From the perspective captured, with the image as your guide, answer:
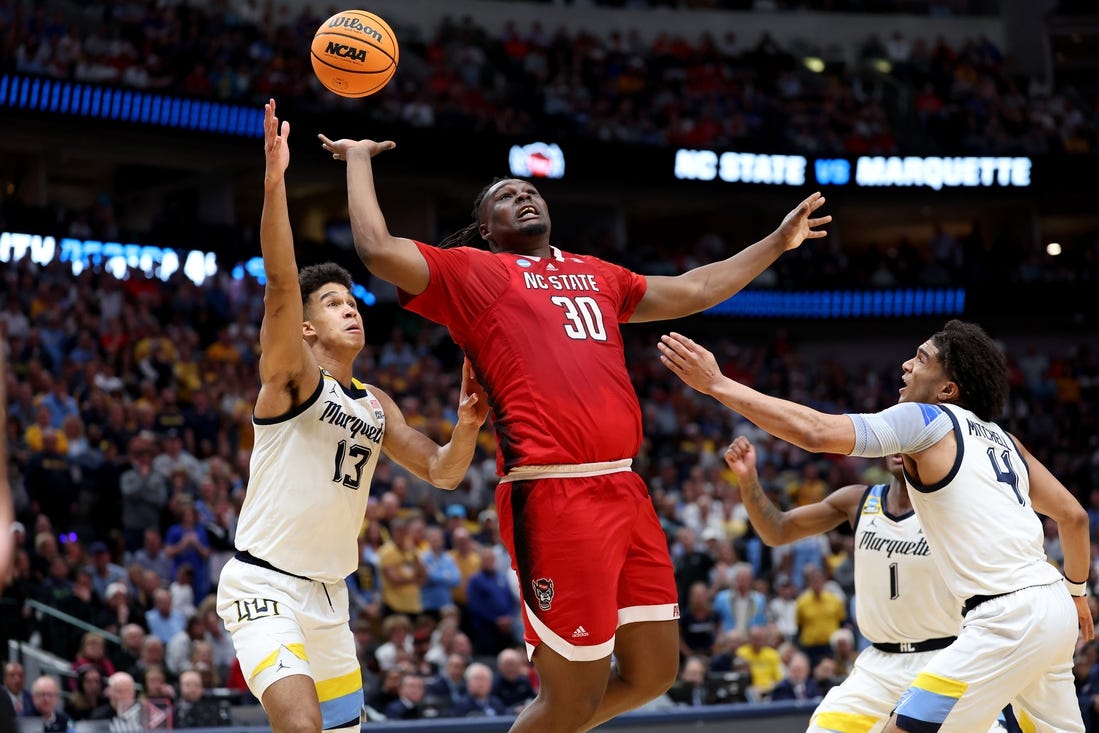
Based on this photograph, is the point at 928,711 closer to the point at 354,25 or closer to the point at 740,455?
the point at 740,455

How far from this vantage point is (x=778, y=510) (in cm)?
754

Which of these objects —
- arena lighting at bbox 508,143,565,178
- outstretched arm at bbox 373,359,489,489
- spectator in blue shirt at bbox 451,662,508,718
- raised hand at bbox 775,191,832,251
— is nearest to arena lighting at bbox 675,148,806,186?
arena lighting at bbox 508,143,565,178

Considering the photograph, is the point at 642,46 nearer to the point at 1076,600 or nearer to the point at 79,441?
the point at 79,441

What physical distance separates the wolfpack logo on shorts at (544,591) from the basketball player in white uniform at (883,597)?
5.67 feet

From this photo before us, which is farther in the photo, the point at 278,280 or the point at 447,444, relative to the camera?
the point at 447,444

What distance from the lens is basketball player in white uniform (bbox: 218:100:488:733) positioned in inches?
219

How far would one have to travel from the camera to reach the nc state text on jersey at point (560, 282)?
5.91 m

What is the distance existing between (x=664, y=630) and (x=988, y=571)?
1.44m

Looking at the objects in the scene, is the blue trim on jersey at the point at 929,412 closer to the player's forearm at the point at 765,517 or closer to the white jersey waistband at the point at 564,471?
Result: the white jersey waistband at the point at 564,471

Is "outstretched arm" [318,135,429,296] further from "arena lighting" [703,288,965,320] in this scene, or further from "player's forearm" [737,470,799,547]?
"arena lighting" [703,288,965,320]

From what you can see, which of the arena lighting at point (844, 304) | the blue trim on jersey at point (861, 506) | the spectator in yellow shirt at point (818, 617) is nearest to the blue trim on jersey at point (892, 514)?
the blue trim on jersey at point (861, 506)

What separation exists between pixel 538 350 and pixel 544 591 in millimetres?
1029

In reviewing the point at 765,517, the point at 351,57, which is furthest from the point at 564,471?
the point at 351,57

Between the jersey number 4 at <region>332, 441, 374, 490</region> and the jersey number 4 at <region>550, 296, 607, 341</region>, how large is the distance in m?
1.15
